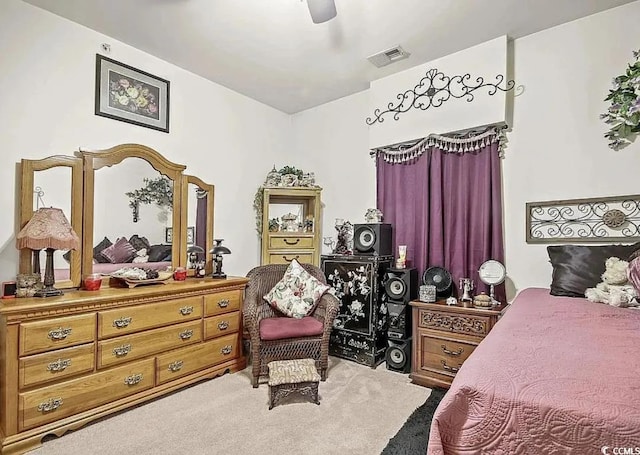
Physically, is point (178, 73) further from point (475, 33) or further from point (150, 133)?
point (475, 33)

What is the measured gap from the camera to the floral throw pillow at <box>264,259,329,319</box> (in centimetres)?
304

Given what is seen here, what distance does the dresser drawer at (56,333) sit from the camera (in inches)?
74.4

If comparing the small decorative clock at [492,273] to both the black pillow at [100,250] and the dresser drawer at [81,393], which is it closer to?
the dresser drawer at [81,393]

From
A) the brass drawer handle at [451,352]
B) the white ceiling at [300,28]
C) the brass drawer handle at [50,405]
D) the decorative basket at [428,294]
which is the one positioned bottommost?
the brass drawer handle at [50,405]

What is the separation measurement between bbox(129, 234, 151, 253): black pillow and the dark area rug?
237 centimetres

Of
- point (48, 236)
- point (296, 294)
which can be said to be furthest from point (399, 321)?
point (48, 236)

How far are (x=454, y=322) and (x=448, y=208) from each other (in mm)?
Result: 1037

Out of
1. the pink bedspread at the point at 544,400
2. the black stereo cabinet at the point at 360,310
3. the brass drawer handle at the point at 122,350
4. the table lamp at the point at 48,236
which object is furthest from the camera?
the black stereo cabinet at the point at 360,310

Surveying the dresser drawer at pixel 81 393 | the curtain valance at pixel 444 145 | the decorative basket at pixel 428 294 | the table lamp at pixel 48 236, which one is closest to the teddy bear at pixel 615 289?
the decorative basket at pixel 428 294

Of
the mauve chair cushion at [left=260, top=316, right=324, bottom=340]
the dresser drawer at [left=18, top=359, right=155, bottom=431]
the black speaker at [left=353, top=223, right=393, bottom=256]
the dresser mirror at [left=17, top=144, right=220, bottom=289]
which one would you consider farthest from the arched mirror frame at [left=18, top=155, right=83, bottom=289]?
the black speaker at [left=353, top=223, right=393, bottom=256]

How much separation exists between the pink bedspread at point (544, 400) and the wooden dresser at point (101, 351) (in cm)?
210

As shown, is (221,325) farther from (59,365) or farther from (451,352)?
(451,352)

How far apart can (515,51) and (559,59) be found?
0.34 meters

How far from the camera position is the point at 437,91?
307 cm
